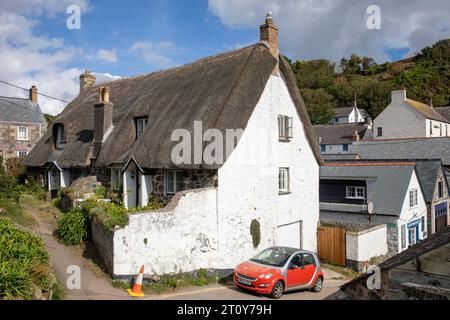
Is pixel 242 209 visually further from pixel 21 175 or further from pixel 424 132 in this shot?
pixel 424 132

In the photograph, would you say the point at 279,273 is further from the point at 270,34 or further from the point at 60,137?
the point at 60,137

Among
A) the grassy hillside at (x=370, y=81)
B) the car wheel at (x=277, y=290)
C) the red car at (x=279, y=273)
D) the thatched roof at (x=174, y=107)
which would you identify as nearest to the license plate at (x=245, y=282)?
the red car at (x=279, y=273)

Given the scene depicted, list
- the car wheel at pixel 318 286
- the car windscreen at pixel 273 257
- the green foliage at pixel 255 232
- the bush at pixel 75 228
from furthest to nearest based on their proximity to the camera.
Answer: the green foliage at pixel 255 232, the bush at pixel 75 228, the car wheel at pixel 318 286, the car windscreen at pixel 273 257

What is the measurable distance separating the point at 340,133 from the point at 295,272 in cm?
4642

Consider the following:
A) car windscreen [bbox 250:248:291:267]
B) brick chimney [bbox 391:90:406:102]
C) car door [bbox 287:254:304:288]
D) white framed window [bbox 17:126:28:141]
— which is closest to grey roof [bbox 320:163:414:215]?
car door [bbox 287:254:304:288]

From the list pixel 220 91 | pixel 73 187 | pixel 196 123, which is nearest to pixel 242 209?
pixel 196 123

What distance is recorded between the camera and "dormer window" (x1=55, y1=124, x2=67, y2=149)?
73.5 feet

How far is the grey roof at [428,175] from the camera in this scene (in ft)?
80.2

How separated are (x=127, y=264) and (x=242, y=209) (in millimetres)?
5031

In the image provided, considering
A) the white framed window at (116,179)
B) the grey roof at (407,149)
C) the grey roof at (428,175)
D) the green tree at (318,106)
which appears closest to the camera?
the white framed window at (116,179)

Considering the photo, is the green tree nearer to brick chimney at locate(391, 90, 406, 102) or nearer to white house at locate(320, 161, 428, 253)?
brick chimney at locate(391, 90, 406, 102)

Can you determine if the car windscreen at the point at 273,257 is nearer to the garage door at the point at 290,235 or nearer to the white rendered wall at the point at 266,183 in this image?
the white rendered wall at the point at 266,183

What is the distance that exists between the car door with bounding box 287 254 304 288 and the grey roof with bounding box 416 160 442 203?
49.9 feet

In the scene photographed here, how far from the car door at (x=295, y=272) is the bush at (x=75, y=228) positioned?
24.9 feet
